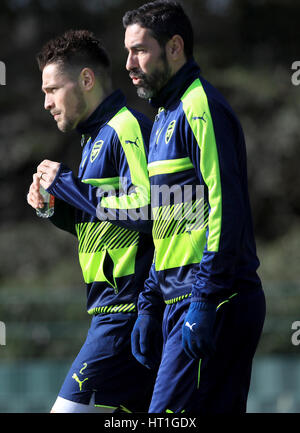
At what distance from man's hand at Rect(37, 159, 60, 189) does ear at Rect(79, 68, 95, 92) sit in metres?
0.56

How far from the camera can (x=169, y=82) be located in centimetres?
366

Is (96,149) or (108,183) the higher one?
(96,149)

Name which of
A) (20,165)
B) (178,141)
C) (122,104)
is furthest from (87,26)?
(178,141)

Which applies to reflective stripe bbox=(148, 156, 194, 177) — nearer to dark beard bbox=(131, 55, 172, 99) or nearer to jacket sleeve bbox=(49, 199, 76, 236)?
dark beard bbox=(131, 55, 172, 99)

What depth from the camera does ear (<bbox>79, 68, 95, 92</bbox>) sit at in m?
4.40

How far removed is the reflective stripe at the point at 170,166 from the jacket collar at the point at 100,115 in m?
0.83

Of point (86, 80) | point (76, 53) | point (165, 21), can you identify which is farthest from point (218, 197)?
point (76, 53)

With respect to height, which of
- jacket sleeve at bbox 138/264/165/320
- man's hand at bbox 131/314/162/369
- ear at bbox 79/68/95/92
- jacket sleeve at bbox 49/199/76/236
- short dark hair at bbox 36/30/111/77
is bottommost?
man's hand at bbox 131/314/162/369

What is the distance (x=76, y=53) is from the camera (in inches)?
175

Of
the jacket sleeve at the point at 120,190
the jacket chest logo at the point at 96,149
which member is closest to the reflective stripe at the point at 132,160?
the jacket sleeve at the point at 120,190

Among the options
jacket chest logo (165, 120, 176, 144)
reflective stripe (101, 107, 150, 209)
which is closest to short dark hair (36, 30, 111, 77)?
reflective stripe (101, 107, 150, 209)

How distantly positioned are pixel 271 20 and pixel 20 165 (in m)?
5.86

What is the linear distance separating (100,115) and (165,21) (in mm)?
840

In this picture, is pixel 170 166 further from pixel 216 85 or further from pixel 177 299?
pixel 216 85
